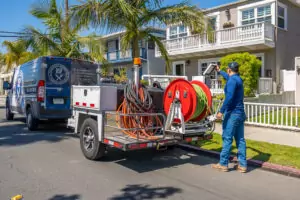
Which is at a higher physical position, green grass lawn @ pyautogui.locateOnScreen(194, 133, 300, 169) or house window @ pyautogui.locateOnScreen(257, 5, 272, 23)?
house window @ pyautogui.locateOnScreen(257, 5, 272, 23)

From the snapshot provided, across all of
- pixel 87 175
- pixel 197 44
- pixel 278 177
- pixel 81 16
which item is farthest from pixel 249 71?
pixel 87 175

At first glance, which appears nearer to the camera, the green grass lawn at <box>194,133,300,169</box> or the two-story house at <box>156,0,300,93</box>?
the green grass lawn at <box>194,133,300,169</box>

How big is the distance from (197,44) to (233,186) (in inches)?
582

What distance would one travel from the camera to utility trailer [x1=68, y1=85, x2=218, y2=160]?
18.9 ft

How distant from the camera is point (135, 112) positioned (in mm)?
6098

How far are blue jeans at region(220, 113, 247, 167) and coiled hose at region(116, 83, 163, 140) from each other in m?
1.37

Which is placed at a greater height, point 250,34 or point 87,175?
point 250,34

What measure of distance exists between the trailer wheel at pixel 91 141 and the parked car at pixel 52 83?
9.89 feet

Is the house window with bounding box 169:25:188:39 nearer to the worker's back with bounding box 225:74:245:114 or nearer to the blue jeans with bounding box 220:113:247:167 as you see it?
the worker's back with bounding box 225:74:245:114

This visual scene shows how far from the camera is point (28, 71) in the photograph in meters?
10.9

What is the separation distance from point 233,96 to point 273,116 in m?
5.23

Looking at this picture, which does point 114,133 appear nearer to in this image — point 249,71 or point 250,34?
point 249,71

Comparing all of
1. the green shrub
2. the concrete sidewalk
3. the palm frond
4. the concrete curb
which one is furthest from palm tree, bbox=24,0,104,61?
the concrete curb

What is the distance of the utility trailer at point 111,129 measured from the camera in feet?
18.9
